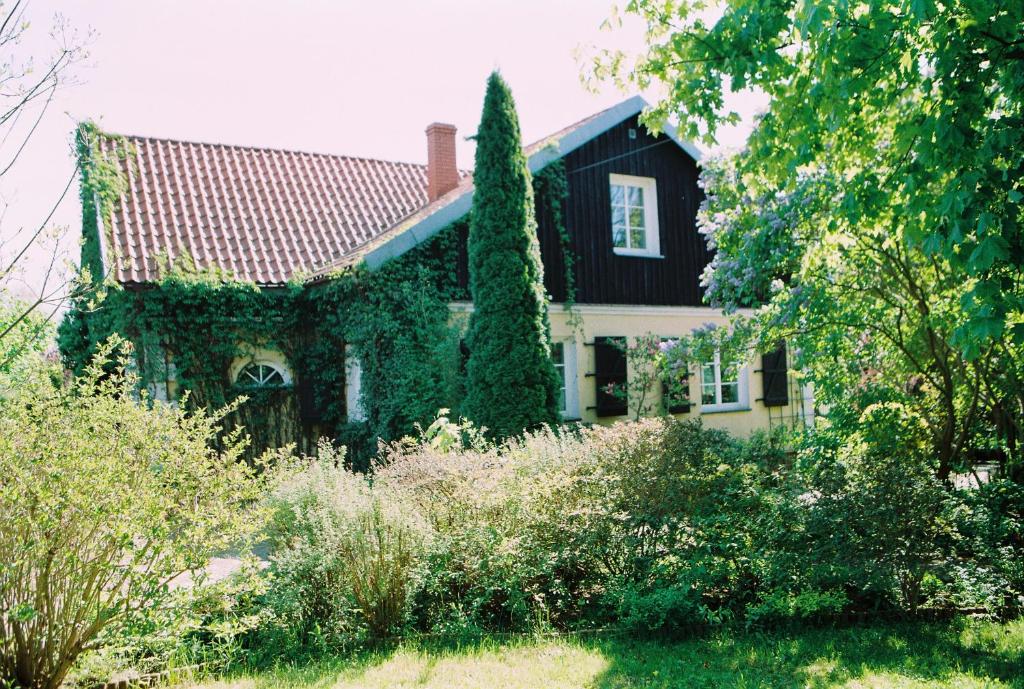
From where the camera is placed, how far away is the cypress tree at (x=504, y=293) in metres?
11.9

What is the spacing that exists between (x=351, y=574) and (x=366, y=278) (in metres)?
7.29

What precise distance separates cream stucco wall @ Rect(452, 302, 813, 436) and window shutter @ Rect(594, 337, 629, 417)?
0.11 m

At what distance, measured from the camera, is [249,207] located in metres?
15.2

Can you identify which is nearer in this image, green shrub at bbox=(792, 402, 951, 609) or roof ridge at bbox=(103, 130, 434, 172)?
A: green shrub at bbox=(792, 402, 951, 609)

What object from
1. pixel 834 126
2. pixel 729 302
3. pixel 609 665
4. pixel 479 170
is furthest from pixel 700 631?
pixel 479 170

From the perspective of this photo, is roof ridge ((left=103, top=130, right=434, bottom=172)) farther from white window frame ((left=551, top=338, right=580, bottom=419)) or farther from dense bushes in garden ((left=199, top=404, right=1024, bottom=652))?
dense bushes in garden ((left=199, top=404, right=1024, bottom=652))

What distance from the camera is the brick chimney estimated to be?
16.6 metres

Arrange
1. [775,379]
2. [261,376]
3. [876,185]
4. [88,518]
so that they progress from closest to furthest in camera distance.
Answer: [88,518] → [876,185] → [261,376] → [775,379]

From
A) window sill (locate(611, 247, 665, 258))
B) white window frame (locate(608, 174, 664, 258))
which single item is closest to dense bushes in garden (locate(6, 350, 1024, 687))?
window sill (locate(611, 247, 665, 258))

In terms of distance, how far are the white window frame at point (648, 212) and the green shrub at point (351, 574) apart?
1058 cm

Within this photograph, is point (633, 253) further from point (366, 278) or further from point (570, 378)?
point (366, 278)

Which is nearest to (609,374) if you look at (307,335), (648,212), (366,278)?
(648,212)

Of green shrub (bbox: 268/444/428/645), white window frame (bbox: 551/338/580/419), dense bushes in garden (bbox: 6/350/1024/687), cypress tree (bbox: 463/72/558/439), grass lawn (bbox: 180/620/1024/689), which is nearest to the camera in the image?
dense bushes in garden (bbox: 6/350/1024/687)

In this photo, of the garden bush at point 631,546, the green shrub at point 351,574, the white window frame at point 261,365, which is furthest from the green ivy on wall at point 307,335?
the green shrub at point 351,574
